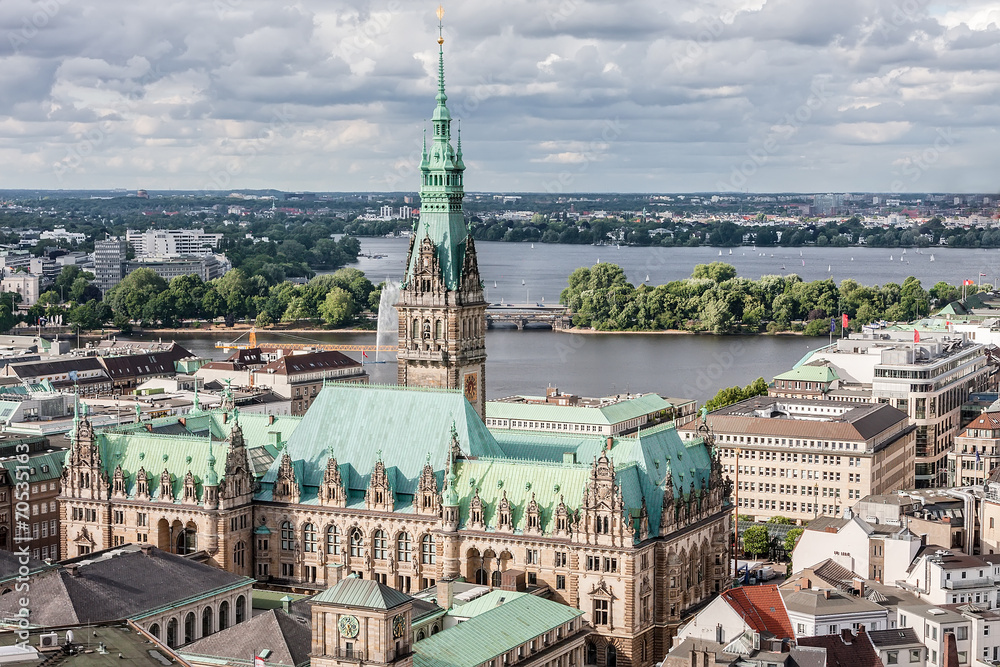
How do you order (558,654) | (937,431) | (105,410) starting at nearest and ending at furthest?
1. (558,654)
2. (105,410)
3. (937,431)

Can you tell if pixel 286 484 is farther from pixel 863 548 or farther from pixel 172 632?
pixel 863 548

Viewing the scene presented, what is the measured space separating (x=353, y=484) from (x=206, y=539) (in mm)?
7964

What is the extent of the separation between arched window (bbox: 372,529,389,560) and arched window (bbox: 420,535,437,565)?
1953mm

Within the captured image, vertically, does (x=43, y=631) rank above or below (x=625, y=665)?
above

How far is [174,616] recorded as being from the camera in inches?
2918

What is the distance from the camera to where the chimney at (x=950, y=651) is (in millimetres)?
76625

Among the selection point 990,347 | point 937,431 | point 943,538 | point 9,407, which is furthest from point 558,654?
point 990,347

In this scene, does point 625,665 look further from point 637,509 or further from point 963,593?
point 963,593

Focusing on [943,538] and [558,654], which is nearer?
[558,654]

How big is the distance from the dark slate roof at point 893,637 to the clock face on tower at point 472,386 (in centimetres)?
2890

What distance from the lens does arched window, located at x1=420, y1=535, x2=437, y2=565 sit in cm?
8331

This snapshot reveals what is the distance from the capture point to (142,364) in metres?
174

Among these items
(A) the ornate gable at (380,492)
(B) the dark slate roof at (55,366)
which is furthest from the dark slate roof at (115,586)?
(B) the dark slate roof at (55,366)

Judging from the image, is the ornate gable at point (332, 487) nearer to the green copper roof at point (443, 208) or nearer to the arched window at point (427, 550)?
the arched window at point (427, 550)
